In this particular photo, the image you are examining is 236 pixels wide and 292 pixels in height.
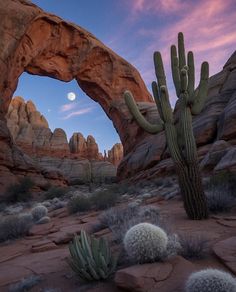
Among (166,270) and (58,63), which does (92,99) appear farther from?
(166,270)

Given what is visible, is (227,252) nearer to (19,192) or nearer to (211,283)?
(211,283)

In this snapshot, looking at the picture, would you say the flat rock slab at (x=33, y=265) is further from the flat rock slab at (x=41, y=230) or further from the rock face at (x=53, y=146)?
the rock face at (x=53, y=146)

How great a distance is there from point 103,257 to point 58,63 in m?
29.1

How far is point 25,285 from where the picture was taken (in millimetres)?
3814

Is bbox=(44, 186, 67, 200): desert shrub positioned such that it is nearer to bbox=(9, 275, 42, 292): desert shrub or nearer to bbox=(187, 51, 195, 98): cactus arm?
bbox=(187, 51, 195, 98): cactus arm

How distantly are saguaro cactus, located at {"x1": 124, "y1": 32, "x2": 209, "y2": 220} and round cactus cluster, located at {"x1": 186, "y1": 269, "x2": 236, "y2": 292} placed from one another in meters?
3.48

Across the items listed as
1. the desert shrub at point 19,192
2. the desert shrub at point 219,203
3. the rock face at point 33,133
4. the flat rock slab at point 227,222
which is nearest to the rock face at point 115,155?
the rock face at point 33,133

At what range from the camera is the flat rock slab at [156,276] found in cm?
306

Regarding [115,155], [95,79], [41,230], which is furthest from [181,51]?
[115,155]

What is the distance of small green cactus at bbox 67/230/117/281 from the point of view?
11.9 ft

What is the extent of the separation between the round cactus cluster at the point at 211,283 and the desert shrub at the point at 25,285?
2.05 metres

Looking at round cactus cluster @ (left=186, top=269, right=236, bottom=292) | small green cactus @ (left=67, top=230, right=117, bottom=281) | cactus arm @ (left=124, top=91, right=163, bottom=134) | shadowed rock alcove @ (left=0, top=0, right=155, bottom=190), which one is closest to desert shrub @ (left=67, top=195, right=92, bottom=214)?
cactus arm @ (left=124, top=91, right=163, bottom=134)

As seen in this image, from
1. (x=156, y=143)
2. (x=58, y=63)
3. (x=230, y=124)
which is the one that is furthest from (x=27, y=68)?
(x=230, y=124)

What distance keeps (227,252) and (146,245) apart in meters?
1.00
